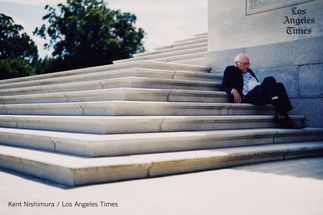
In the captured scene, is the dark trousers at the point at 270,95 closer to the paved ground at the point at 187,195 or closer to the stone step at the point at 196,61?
the paved ground at the point at 187,195

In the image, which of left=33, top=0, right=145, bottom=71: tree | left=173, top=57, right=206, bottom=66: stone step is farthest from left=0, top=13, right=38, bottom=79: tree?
left=173, top=57, right=206, bottom=66: stone step

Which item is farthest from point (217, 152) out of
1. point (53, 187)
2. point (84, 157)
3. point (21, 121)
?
point (21, 121)

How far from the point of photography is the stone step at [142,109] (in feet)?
17.3

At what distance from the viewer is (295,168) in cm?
489

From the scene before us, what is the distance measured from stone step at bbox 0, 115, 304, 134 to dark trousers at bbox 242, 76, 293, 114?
31cm

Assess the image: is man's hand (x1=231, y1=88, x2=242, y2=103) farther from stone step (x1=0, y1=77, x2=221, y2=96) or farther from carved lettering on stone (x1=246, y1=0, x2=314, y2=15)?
carved lettering on stone (x1=246, y1=0, x2=314, y2=15)

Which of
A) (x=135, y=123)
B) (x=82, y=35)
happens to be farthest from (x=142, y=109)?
(x=82, y=35)

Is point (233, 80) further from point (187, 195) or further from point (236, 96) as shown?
point (187, 195)

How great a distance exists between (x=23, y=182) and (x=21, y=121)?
2.91 metres

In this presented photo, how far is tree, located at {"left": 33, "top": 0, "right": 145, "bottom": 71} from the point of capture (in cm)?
3444

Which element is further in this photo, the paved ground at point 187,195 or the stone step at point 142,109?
the stone step at point 142,109

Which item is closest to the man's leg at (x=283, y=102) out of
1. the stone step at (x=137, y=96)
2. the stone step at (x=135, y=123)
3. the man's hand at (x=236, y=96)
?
the stone step at (x=135, y=123)

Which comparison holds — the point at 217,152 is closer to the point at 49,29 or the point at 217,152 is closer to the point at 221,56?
the point at 221,56

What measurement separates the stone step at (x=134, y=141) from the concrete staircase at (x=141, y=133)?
0.04 feet
